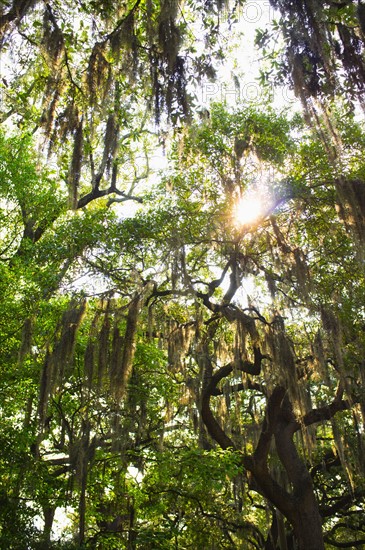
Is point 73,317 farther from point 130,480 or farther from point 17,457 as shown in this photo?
point 130,480

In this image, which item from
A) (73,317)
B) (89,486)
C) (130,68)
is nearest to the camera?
(130,68)

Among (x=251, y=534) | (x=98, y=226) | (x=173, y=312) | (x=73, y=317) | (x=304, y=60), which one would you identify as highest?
(x=98, y=226)

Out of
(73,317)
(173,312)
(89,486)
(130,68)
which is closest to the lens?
(130,68)

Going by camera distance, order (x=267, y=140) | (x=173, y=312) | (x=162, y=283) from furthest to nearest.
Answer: (x=173, y=312)
(x=162, y=283)
(x=267, y=140)

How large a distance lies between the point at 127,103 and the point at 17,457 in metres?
6.22

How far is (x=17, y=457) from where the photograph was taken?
749cm

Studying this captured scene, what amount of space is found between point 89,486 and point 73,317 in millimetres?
3498

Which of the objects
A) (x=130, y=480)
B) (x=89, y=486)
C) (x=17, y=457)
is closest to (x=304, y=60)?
(x=17, y=457)

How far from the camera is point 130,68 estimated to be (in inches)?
189

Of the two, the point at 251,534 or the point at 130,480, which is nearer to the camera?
the point at 130,480

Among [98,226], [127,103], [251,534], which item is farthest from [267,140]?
[251,534]

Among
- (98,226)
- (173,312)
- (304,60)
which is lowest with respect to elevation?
(304,60)

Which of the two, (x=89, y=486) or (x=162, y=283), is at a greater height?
(x=162, y=283)

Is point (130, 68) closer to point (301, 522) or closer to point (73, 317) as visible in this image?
point (73, 317)
